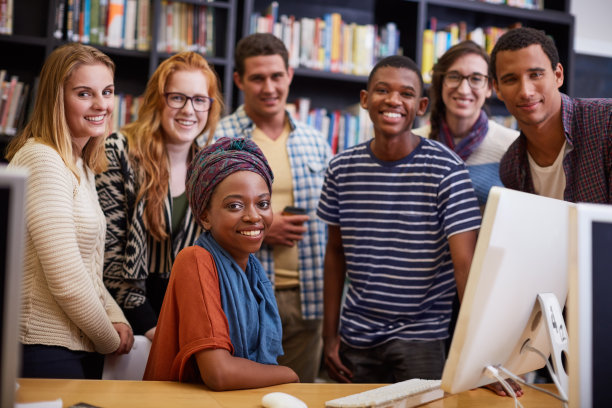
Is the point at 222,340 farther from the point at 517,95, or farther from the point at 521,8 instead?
the point at 521,8

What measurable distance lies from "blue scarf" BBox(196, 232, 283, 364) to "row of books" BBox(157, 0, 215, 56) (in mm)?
1890

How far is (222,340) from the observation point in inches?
53.7

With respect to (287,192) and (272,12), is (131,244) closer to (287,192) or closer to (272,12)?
(287,192)

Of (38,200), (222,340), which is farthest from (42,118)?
(222,340)

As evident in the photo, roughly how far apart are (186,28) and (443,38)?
1520 mm

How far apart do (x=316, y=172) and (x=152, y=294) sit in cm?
88

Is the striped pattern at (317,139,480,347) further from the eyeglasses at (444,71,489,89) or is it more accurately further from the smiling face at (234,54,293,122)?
the smiling face at (234,54,293,122)

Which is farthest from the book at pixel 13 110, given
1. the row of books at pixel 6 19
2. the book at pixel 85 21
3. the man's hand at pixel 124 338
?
the man's hand at pixel 124 338

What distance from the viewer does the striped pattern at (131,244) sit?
2014 millimetres

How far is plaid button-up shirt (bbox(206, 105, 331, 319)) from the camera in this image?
2523 millimetres

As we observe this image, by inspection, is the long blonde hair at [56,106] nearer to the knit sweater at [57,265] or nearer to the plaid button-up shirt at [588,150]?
the knit sweater at [57,265]

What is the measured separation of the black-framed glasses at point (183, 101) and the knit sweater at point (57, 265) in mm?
603

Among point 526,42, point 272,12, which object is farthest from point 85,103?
point 272,12

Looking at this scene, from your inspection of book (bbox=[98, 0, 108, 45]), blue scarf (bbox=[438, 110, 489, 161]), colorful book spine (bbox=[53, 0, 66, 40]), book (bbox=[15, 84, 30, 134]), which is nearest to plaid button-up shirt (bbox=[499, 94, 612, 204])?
blue scarf (bbox=[438, 110, 489, 161])
